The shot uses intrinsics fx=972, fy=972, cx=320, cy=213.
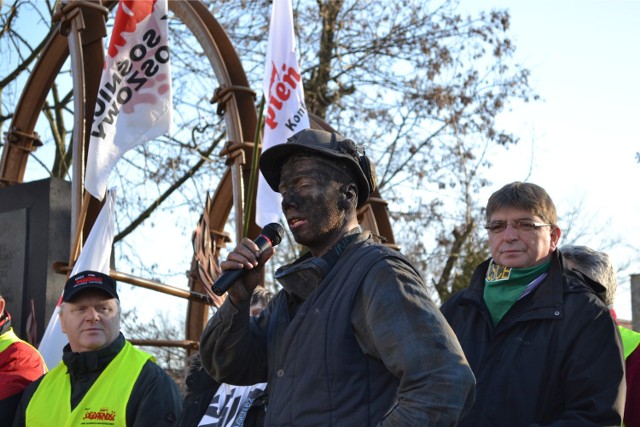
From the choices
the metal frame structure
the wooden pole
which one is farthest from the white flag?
the wooden pole

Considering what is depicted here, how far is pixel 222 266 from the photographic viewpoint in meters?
2.87

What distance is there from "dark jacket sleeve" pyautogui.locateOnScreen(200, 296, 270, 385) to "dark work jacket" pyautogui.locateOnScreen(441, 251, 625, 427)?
1.00 m

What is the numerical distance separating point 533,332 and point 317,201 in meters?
1.24

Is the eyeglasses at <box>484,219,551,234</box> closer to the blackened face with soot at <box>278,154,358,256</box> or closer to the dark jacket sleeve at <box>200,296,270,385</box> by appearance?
the blackened face with soot at <box>278,154,358,256</box>

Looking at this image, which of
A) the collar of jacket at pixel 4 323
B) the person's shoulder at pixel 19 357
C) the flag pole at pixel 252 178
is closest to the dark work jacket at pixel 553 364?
the flag pole at pixel 252 178

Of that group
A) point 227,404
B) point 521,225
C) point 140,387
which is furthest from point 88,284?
point 521,225

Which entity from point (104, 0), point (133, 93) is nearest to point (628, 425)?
point (133, 93)

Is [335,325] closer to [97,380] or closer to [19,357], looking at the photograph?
[97,380]

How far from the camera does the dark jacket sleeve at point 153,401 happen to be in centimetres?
470

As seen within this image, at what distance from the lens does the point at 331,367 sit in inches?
107

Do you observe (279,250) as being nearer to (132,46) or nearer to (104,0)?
(104,0)

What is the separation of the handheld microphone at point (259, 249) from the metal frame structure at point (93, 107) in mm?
4371

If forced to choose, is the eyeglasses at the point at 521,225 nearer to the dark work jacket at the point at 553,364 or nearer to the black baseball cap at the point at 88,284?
the dark work jacket at the point at 553,364

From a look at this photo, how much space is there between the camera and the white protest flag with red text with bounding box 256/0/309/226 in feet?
26.8
